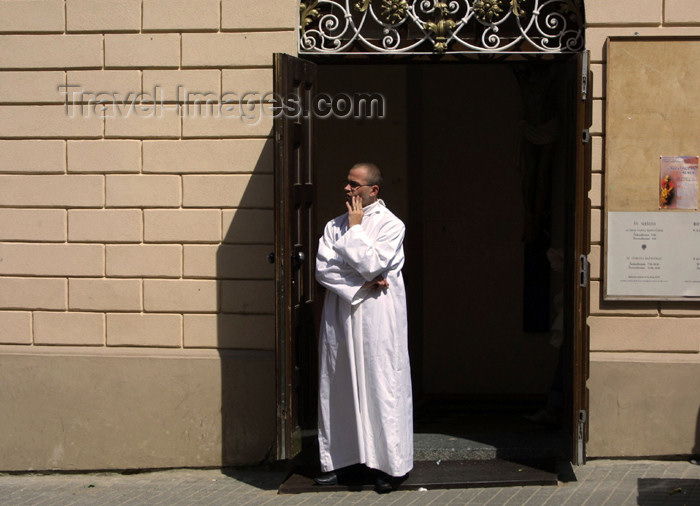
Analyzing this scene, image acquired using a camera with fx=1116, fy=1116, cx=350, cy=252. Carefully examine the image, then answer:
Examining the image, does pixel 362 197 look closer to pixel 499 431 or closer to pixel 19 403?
pixel 499 431

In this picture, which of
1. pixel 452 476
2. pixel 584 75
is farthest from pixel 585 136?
pixel 452 476

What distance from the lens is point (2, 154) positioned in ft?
24.9

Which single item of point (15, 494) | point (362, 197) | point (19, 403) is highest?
point (362, 197)

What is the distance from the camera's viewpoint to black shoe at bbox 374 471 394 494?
6719 mm

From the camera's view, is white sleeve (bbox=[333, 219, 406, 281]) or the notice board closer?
white sleeve (bbox=[333, 219, 406, 281])

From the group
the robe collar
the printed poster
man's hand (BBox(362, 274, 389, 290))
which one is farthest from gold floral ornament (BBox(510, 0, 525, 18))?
man's hand (BBox(362, 274, 389, 290))

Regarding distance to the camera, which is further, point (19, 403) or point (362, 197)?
point (19, 403)

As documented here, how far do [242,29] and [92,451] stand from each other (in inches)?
119

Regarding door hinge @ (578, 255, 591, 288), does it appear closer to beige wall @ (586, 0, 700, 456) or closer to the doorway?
beige wall @ (586, 0, 700, 456)

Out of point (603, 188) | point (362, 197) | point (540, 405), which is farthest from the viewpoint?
point (540, 405)

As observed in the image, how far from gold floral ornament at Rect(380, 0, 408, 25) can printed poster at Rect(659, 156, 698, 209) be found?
1.90 metres

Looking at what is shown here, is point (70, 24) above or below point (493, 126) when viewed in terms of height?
above

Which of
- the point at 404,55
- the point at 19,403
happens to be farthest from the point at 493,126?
the point at 19,403

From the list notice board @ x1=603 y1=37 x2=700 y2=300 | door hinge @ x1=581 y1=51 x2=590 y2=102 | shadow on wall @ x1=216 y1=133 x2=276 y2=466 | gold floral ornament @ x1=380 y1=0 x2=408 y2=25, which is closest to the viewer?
door hinge @ x1=581 y1=51 x2=590 y2=102
